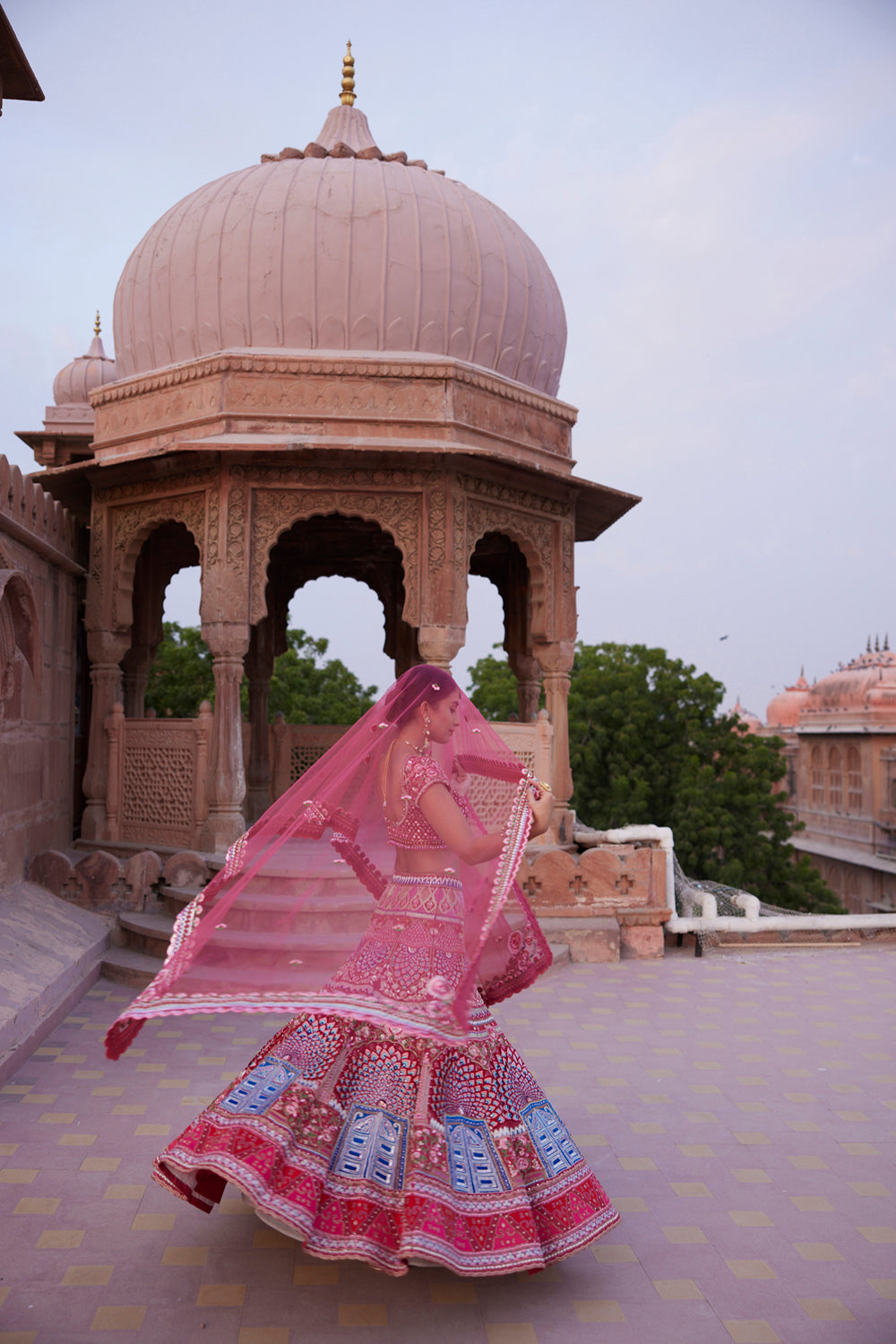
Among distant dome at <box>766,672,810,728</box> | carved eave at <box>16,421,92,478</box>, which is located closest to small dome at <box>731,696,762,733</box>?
distant dome at <box>766,672,810,728</box>

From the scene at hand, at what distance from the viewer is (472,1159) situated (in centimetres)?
293

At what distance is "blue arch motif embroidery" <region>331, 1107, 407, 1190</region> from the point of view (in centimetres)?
291

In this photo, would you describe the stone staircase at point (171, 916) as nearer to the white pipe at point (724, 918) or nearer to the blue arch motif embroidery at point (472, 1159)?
the white pipe at point (724, 918)

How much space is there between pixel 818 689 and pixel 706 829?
20.4 m

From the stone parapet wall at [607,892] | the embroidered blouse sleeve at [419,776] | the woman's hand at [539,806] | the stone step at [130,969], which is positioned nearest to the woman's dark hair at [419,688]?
the embroidered blouse sleeve at [419,776]

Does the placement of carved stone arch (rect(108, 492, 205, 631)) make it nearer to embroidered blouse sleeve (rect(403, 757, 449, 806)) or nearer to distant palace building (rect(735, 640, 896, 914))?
embroidered blouse sleeve (rect(403, 757, 449, 806))

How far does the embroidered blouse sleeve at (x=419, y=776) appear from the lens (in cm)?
333

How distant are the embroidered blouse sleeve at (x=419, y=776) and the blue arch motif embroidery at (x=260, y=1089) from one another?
0.89 m

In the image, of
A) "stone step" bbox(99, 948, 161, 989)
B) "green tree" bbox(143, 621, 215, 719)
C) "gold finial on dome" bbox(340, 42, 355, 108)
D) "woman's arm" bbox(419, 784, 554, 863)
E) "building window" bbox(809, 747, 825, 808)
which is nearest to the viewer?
"woman's arm" bbox(419, 784, 554, 863)

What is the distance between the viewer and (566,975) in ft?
23.4

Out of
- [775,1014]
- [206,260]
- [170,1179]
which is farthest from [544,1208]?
[206,260]

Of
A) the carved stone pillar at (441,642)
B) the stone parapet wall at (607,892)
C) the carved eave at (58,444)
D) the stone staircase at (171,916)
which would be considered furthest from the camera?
the carved eave at (58,444)

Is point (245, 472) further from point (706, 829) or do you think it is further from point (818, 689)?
point (818, 689)

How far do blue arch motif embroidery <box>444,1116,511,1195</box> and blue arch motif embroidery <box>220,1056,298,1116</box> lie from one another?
0.49 m
